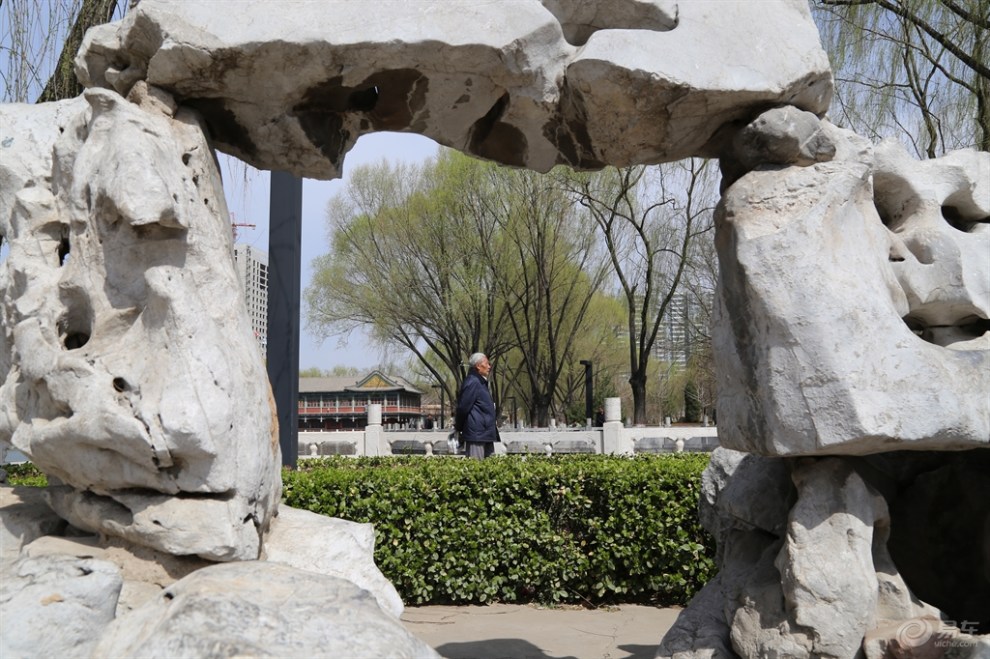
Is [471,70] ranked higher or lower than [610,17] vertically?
lower

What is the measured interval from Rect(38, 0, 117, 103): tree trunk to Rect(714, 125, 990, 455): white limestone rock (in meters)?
4.77

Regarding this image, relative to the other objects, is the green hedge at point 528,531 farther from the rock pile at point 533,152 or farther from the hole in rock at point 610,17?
the hole in rock at point 610,17

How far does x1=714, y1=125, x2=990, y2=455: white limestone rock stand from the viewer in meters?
3.43

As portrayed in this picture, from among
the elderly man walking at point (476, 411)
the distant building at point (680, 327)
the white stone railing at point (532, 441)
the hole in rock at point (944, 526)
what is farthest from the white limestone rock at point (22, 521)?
the distant building at point (680, 327)

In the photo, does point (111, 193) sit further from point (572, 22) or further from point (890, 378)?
point (890, 378)

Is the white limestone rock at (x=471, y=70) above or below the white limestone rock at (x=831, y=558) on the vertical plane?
above

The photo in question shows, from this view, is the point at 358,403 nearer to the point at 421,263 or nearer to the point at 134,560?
the point at 421,263

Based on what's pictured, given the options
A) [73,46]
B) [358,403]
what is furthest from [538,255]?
[358,403]

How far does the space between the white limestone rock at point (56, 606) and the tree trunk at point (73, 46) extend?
14.9 feet

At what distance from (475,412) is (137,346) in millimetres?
6450

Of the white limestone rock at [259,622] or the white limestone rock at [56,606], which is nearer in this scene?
the white limestone rock at [259,622]

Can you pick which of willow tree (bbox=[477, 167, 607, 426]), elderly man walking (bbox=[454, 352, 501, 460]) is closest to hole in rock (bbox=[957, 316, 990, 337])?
elderly man walking (bbox=[454, 352, 501, 460])

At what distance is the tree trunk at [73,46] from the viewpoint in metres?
6.28

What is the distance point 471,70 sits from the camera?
3.74 meters
